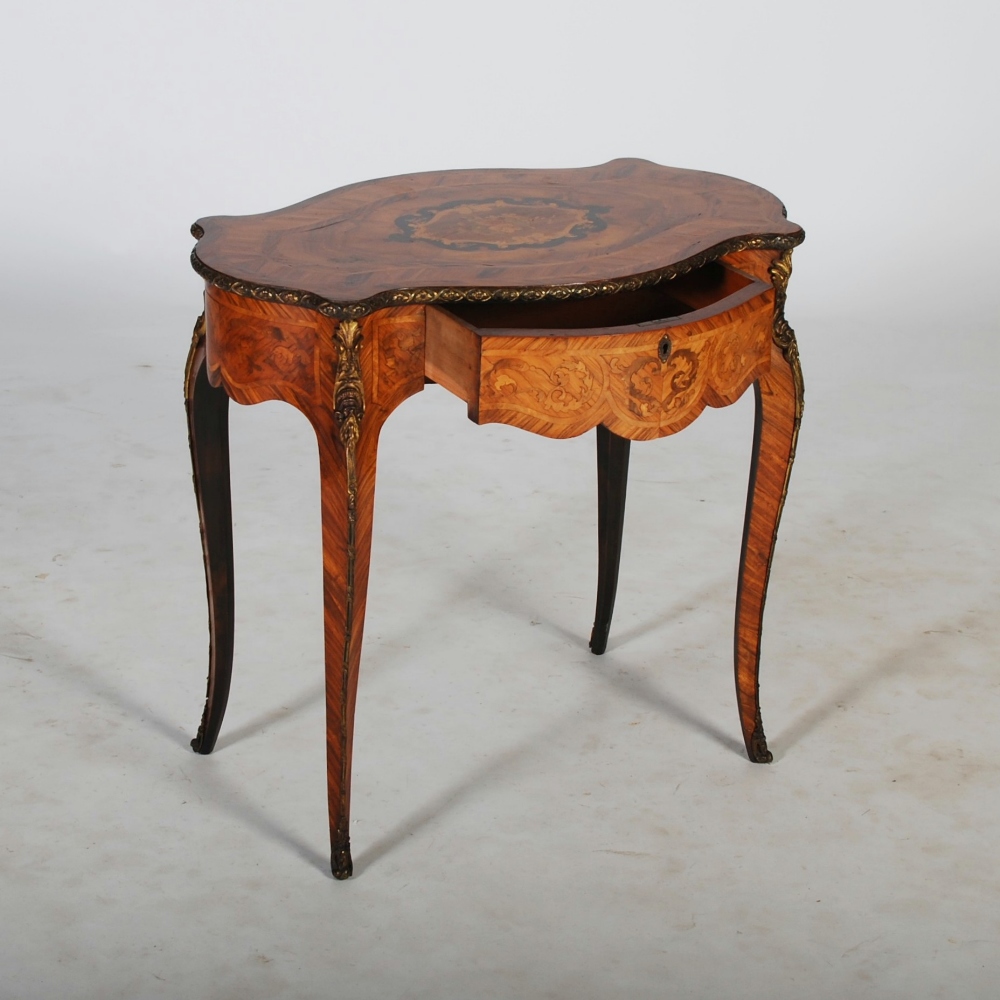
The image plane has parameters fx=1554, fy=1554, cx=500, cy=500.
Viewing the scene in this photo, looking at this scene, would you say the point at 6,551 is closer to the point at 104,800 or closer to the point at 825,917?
the point at 104,800

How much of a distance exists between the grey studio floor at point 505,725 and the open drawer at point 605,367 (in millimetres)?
751

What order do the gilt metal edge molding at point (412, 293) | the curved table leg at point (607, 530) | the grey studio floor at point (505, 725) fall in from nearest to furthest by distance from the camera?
the gilt metal edge molding at point (412, 293) → the grey studio floor at point (505, 725) → the curved table leg at point (607, 530)

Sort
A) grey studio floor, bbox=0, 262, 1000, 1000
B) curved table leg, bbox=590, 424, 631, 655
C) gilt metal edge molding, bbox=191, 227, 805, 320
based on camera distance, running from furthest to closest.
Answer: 1. curved table leg, bbox=590, 424, 631, 655
2. grey studio floor, bbox=0, 262, 1000, 1000
3. gilt metal edge molding, bbox=191, 227, 805, 320

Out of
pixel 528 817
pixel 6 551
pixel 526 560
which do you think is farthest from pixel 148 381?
pixel 528 817

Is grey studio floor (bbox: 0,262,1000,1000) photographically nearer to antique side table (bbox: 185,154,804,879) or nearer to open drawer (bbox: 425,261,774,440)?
antique side table (bbox: 185,154,804,879)

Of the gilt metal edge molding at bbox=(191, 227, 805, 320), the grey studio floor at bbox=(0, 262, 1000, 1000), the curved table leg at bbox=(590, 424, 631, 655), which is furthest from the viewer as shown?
the curved table leg at bbox=(590, 424, 631, 655)

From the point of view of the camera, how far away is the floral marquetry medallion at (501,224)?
8.22 feet

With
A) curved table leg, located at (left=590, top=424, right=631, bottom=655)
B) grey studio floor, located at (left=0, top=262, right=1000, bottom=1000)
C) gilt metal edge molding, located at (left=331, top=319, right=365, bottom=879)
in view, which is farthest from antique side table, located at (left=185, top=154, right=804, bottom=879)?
curved table leg, located at (left=590, top=424, right=631, bottom=655)

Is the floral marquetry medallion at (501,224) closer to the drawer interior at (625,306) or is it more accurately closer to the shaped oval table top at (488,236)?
the shaped oval table top at (488,236)

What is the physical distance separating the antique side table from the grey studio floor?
0.17m

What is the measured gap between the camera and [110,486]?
152 inches

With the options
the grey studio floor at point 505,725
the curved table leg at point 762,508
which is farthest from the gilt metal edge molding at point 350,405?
the curved table leg at point 762,508

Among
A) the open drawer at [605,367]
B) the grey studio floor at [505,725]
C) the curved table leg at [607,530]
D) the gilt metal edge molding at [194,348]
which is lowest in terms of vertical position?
the grey studio floor at [505,725]

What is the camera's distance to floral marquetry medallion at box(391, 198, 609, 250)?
2.51m
